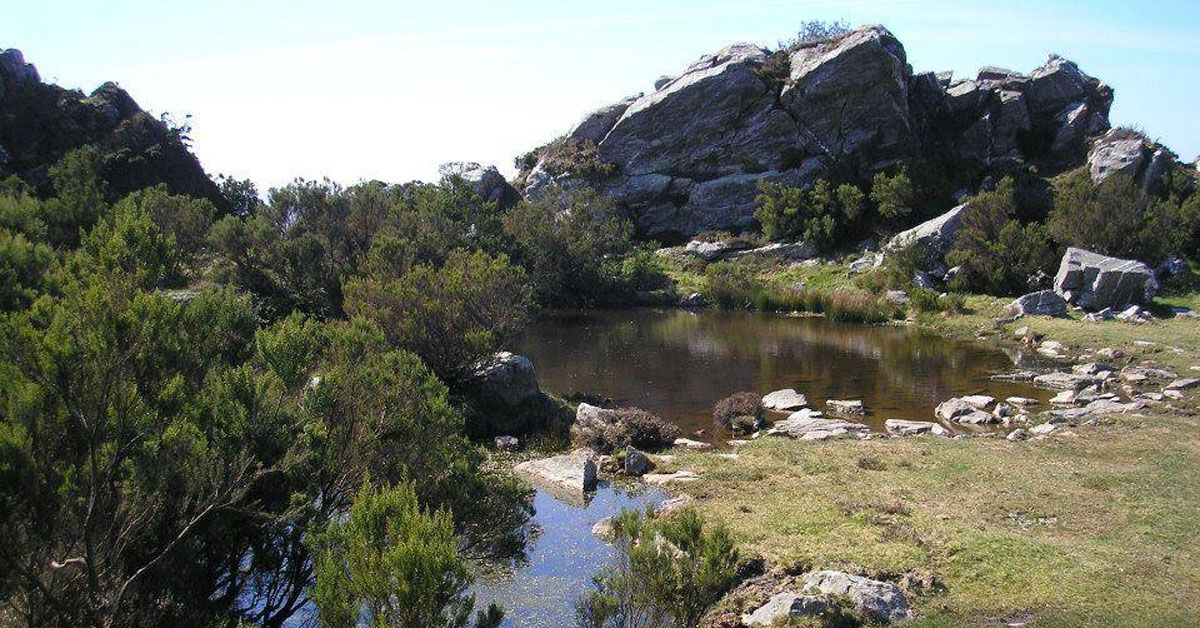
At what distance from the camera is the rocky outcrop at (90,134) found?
59.1 metres

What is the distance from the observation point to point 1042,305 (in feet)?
136

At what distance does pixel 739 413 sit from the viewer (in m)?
24.1

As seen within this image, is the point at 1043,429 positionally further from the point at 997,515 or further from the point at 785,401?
the point at 997,515

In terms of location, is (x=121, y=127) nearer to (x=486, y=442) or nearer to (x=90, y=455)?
(x=486, y=442)

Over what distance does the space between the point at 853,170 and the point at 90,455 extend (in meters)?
70.1

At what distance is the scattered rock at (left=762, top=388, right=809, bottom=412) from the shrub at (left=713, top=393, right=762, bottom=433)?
3.88 feet

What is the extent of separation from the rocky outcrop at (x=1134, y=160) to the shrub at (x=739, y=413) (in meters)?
44.5

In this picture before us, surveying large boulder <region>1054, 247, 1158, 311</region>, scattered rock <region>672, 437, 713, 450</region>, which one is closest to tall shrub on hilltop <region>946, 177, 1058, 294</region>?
large boulder <region>1054, 247, 1158, 311</region>

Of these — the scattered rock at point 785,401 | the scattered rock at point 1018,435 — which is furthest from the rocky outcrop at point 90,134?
the scattered rock at point 1018,435

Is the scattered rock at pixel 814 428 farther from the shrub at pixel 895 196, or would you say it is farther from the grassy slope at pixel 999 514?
the shrub at pixel 895 196

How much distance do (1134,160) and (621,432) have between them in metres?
54.1

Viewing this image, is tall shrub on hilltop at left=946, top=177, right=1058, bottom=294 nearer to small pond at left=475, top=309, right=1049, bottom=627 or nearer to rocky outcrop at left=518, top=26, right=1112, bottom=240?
small pond at left=475, top=309, right=1049, bottom=627

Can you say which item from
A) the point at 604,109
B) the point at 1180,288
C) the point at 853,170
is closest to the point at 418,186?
the point at 604,109

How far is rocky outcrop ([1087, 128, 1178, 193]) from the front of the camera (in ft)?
185
